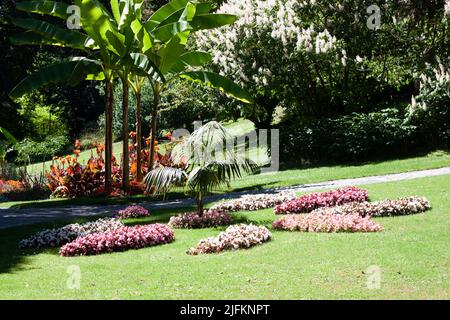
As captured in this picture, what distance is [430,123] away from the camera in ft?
67.5

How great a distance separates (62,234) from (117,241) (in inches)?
68.2

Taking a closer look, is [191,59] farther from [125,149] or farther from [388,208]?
[388,208]

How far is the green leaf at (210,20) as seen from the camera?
17.4 meters

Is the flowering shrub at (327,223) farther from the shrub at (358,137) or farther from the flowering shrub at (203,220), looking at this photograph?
the shrub at (358,137)

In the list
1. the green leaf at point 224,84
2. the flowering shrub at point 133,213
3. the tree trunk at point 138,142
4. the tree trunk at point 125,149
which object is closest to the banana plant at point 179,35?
the green leaf at point 224,84

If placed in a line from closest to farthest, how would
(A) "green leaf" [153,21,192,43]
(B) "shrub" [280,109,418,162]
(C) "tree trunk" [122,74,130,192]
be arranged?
1. (A) "green leaf" [153,21,192,43]
2. (C) "tree trunk" [122,74,130,192]
3. (B) "shrub" [280,109,418,162]

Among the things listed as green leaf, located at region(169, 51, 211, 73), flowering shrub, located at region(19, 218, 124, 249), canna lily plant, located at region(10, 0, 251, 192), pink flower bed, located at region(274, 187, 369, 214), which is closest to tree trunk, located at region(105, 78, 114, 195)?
canna lily plant, located at region(10, 0, 251, 192)

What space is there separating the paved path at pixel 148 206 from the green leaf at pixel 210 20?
4.98 m

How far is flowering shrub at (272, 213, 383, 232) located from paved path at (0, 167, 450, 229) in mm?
4775

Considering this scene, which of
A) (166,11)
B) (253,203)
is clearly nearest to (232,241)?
(253,203)

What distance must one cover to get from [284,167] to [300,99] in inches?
142

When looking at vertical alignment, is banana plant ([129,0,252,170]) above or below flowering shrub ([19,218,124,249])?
above

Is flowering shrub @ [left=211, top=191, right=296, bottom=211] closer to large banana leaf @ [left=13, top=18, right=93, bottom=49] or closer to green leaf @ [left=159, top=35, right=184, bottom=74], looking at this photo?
green leaf @ [left=159, top=35, right=184, bottom=74]

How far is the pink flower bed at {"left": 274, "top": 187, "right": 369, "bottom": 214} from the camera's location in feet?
43.2
